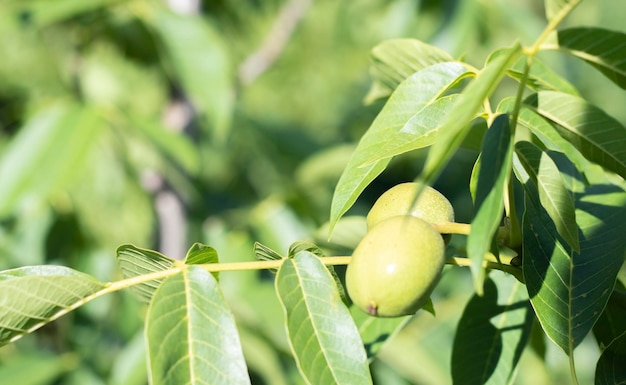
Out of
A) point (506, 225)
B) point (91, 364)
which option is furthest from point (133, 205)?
point (506, 225)

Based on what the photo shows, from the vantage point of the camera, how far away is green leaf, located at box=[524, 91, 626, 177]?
61cm

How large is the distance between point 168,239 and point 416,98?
1.19m

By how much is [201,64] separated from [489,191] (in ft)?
3.32

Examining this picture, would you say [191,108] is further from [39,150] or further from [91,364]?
[91,364]

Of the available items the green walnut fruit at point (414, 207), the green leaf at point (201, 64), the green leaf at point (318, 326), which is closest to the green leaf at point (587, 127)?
the green walnut fruit at point (414, 207)

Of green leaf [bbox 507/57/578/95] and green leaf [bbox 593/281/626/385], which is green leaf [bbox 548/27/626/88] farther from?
green leaf [bbox 593/281/626/385]

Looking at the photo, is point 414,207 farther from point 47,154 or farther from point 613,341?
point 47,154

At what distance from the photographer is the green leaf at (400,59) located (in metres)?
0.68

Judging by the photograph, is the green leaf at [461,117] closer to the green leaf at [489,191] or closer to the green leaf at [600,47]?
the green leaf at [489,191]

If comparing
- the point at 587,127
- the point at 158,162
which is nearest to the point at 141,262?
the point at 587,127

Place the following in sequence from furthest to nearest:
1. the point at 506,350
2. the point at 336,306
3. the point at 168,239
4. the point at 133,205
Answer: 1. the point at 133,205
2. the point at 168,239
3. the point at 506,350
4. the point at 336,306

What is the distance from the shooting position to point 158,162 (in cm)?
170

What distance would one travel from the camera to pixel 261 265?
604 mm

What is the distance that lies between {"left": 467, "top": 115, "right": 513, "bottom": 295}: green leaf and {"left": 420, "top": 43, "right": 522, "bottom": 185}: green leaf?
0.03 metres
